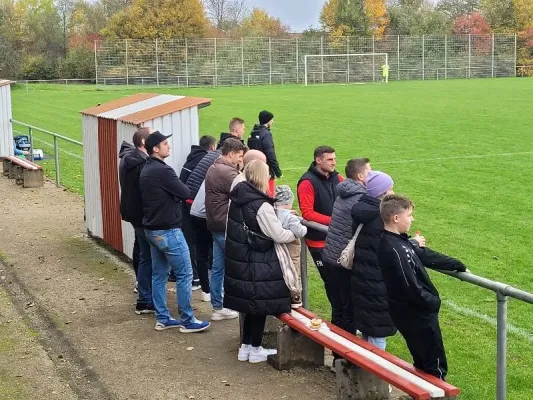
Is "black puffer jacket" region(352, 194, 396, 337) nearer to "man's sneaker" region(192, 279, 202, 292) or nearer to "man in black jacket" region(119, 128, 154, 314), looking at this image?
"man in black jacket" region(119, 128, 154, 314)

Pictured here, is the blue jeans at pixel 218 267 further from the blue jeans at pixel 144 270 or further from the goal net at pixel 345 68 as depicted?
the goal net at pixel 345 68

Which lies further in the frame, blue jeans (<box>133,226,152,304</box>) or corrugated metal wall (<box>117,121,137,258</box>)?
corrugated metal wall (<box>117,121,137,258</box>)

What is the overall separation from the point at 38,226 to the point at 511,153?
35.8 feet

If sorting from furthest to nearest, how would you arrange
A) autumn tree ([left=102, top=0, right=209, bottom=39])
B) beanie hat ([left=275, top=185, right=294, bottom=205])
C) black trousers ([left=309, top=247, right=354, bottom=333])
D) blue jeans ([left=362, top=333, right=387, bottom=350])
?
autumn tree ([left=102, top=0, right=209, bottom=39])
beanie hat ([left=275, top=185, right=294, bottom=205])
black trousers ([left=309, top=247, right=354, bottom=333])
blue jeans ([left=362, top=333, right=387, bottom=350])

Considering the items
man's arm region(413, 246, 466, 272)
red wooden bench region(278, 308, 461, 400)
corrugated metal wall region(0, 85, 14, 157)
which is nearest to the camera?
red wooden bench region(278, 308, 461, 400)

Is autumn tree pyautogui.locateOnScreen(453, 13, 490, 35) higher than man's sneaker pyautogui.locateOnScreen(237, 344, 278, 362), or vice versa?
autumn tree pyautogui.locateOnScreen(453, 13, 490, 35)

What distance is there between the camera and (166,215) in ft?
23.2

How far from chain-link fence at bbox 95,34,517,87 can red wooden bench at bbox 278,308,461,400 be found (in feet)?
173

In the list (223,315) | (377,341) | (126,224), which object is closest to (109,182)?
(126,224)

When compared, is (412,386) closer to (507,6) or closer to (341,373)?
(341,373)

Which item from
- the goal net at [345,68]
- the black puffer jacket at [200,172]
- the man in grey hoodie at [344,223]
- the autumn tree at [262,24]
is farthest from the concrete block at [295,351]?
the autumn tree at [262,24]

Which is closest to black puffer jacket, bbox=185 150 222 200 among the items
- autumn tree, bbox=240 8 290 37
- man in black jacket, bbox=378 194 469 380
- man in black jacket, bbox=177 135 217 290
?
man in black jacket, bbox=177 135 217 290

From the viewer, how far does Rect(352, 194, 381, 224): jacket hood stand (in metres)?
5.71

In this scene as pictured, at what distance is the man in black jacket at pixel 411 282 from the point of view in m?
5.00
